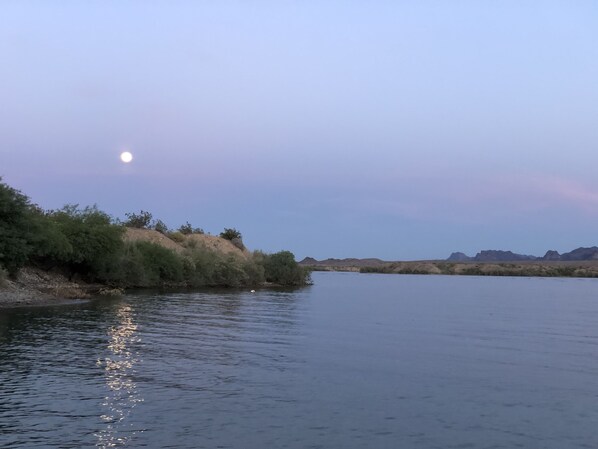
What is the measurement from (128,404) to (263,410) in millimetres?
4303

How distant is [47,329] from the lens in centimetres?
3631

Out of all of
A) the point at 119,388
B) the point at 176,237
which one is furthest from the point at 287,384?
the point at 176,237

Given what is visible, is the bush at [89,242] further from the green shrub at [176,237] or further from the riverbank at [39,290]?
the green shrub at [176,237]

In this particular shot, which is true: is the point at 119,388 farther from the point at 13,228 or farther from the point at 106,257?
the point at 106,257

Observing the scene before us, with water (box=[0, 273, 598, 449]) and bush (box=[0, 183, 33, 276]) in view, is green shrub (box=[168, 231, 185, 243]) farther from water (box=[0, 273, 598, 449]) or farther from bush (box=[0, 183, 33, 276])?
water (box=[0, 273, 598, 449])

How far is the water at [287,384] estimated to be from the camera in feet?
56.1

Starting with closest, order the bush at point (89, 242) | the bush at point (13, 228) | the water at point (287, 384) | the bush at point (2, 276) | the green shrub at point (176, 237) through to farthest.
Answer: the water at point (287, 384)
the bush at point (2, 276)
the bush at point (13, 228)
the bush at point (89, 242)
the green shrub at point (176, 237)

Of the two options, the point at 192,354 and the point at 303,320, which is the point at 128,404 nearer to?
the point at 192,354

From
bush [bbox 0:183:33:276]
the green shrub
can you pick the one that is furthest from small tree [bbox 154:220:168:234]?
bush [bbox 0:183:33:276]

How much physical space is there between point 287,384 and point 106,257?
5749 cm

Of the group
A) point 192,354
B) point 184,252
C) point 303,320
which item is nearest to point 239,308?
point 303,320

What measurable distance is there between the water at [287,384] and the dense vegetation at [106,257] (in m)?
15.9

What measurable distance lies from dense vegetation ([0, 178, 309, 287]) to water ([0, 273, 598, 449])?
15917 mm

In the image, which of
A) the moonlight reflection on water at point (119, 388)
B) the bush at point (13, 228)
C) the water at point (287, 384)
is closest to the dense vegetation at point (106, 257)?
the bush at point (13, 228)
